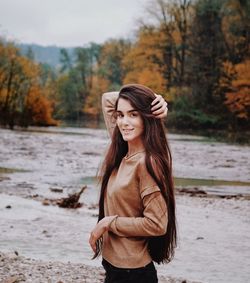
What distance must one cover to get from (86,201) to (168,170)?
10.0 meters

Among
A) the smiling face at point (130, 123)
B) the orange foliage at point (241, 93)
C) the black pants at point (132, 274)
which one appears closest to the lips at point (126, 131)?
the smiling face at point (130, 123)

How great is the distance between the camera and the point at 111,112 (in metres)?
3.41

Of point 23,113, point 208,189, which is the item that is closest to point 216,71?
point 23,113

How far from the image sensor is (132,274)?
284 cm

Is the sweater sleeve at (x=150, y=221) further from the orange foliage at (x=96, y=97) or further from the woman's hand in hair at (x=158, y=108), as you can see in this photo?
the orange foliage at (x=96, y=97)

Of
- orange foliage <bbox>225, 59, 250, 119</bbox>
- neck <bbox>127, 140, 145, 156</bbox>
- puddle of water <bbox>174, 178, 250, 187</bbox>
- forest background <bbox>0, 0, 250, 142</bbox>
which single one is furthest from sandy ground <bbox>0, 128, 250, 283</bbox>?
forest background <bbox>0, 0, 250, 142</bbox>

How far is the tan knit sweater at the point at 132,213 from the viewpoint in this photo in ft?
9.00

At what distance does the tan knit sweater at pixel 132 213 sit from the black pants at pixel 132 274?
0.03 m

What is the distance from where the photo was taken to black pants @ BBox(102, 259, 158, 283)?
112 inches

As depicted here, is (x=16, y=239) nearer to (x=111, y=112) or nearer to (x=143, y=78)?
(x=111, y=112)

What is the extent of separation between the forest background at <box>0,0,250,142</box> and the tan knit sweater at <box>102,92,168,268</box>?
135ft

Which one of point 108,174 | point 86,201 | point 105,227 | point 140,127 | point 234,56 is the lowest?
point 86,201

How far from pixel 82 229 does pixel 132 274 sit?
660cm

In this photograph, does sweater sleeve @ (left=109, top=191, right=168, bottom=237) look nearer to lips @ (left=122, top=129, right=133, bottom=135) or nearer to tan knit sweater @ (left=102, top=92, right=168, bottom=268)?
tan knit sweater @ (left=102, top=92, right=168, bottom=268)
